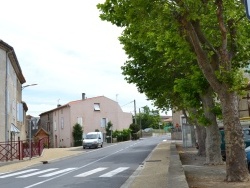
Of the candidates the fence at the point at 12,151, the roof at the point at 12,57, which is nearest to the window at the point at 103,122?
the roof at the point at 12,57

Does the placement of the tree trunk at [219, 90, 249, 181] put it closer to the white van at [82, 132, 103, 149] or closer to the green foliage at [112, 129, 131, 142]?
the white van at [82, 132, 103, 149]

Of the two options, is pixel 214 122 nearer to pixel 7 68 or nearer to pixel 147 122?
pixel 7 68

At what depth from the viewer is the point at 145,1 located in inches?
389

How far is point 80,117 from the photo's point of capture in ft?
203

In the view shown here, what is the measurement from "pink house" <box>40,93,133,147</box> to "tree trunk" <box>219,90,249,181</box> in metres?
49.3

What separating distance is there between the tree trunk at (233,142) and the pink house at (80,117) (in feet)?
162

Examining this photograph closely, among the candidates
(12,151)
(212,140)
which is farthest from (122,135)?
(212,140)

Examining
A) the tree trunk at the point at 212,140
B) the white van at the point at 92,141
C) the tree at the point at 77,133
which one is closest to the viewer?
the tree trunk at the point at 212,140

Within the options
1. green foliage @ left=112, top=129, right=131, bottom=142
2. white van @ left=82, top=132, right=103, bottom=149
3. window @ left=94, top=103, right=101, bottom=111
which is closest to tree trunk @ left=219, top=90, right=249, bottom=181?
white van @ left=82, top=132, right=103, bottom=149

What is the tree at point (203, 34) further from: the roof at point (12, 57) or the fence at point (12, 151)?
the roof at point (12, 57)

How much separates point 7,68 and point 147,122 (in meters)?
90.0

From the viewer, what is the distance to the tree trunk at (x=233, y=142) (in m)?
10.2

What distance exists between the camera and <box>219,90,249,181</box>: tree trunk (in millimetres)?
10195

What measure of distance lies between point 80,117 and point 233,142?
173 feet
